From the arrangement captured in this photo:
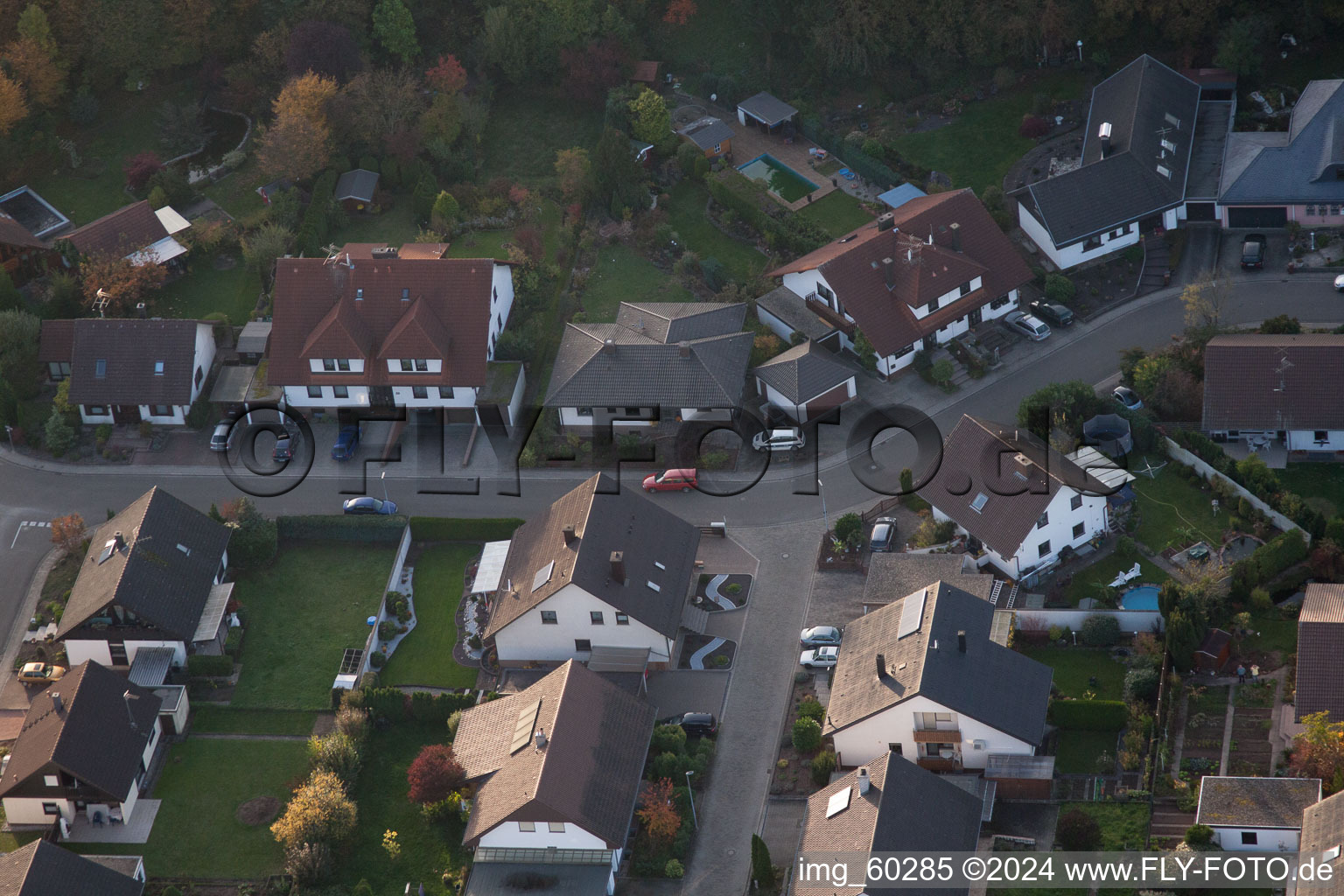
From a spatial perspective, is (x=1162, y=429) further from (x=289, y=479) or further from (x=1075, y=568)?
(x=289, y=479)

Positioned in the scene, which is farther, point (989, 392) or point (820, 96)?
point (820, 96)

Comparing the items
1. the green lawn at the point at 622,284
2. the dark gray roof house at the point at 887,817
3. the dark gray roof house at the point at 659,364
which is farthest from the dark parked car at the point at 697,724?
the green lawn at the point at 622,284

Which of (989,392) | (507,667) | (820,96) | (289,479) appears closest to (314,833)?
(507,667)

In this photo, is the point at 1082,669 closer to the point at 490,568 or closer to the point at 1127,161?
the point at 490,568

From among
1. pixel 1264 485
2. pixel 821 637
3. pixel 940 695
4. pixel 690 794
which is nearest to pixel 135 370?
pixel 821 637

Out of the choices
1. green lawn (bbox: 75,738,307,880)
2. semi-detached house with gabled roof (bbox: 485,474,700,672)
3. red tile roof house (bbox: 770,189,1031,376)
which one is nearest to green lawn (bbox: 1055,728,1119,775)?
semi-detached house with gabled roof (bbox: 485,474,700,672)
